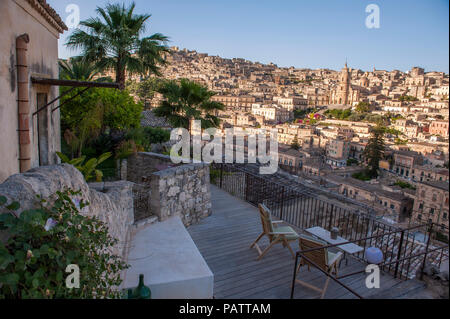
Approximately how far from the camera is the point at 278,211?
306 inches

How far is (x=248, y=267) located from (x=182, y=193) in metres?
2.07

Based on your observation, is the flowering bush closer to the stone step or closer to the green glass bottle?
the green glass bottle

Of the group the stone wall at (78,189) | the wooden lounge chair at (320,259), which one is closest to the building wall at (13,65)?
the stone wall at (78,189)

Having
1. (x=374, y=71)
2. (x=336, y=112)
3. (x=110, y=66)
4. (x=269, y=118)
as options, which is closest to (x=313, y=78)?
(x=374, y=71)

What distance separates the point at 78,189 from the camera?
3213 millimetres

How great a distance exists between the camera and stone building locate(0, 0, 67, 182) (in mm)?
4703

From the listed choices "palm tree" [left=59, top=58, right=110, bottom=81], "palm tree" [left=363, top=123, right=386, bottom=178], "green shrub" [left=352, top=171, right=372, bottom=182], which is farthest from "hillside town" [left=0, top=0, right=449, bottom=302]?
"palm tree" [left=363, top=123, right=386, bottom=178]

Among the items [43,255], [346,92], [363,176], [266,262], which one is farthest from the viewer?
[346,92]

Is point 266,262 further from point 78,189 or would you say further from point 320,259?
point 78,189

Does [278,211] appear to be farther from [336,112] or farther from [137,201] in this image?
[336,112]

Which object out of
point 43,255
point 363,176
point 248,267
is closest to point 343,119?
point 363,176

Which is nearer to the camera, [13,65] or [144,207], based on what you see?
[13,65]

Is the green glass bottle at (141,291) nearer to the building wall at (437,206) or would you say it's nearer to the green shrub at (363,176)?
the building wall at (437,206)
